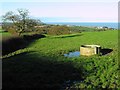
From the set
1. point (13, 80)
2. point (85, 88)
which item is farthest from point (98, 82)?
point (13, 80)

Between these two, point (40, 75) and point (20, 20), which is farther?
point (20, 20)

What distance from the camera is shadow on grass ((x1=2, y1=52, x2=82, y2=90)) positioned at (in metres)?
14.4

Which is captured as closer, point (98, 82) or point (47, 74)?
point (98, 82)

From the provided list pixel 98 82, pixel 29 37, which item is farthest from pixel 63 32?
pixel 98 82

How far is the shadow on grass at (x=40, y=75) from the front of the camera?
14438 millimetres

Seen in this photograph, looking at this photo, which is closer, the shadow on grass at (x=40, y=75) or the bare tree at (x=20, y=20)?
the shadow on grass at (x=40, y=75)

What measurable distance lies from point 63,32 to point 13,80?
214 ft

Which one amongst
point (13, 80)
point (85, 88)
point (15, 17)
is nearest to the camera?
point (85, 88)

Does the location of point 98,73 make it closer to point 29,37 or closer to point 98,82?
point 98,82

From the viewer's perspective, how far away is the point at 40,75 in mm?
16656

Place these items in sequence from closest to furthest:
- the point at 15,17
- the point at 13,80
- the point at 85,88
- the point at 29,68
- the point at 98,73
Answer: the point at 85,88 → the point at 13,80 → the point at 98,73 → the point at 29,68 → the point at 15,17

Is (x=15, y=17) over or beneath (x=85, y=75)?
over

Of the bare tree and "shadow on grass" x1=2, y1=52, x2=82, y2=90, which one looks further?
the bare tree

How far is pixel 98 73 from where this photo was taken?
54.3 feet
